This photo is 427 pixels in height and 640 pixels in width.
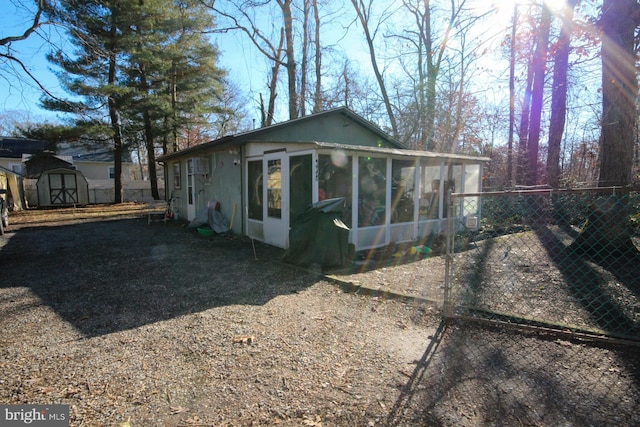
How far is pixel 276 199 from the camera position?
7.49 metres

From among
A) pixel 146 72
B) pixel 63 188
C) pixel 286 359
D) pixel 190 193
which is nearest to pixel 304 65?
pixel 146 72

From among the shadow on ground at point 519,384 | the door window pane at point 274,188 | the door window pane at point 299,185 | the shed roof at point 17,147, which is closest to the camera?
the shadow on ground at point 519,384

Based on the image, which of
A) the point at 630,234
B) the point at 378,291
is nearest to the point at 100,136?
the point at 378,291

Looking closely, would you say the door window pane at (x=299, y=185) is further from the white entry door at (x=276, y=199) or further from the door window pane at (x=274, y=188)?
the door window pane at (x=274, y=188)

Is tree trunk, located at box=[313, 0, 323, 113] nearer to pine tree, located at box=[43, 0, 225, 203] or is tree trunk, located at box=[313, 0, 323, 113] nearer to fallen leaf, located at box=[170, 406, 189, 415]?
pine tree, located at box=[43, 0, 225, 203]

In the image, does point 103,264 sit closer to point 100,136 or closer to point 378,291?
point 378,291

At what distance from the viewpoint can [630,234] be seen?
18.5ft

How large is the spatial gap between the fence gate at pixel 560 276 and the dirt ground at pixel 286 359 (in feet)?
1.40

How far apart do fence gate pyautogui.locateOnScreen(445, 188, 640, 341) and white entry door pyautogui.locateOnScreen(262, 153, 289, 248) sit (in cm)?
361

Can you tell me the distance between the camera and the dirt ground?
2.21 metres

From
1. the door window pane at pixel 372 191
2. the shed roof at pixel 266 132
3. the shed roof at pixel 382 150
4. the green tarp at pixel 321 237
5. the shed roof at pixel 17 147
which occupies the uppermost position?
the shed roof at pixel 17 147

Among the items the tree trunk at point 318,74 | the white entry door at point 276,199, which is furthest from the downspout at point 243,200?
the tree trunk at point 318,74

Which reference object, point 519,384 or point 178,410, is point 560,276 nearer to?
point 519,384

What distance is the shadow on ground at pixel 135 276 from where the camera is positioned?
4062 mm
